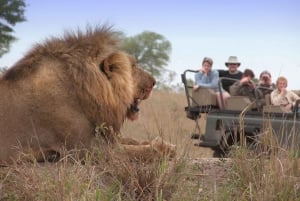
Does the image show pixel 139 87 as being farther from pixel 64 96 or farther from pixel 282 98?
pixel 282 98

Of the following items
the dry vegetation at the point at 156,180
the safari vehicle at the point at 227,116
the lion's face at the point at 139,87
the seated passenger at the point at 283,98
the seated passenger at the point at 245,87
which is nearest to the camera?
the dry vegetation at the point at 156,180

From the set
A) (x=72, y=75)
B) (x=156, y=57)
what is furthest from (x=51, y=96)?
(x=156, y=57)

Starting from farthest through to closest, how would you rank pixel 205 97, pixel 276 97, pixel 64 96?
1. pixel 205 97
2. pixel 276 97
3. pixel 64 96

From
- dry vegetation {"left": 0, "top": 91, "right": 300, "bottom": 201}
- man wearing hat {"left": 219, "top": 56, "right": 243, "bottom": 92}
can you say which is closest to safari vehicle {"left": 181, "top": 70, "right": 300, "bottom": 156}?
man wearing hat {"left": 219, "top": 56, "right": 243, "bottom": 92}

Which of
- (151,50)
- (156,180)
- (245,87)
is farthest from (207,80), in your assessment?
(151,50)

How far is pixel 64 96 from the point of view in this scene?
4.32 m

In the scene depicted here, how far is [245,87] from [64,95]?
5090 mm

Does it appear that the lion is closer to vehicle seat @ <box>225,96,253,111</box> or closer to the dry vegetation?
the dry vegetation

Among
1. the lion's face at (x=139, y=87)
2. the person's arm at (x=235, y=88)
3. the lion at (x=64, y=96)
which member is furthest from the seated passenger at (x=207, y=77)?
the lion at (x=64, y=96)

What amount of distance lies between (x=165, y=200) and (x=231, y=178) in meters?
0.62

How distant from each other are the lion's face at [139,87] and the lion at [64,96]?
0.25ft

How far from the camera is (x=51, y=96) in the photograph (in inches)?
169

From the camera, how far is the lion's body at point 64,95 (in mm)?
4215

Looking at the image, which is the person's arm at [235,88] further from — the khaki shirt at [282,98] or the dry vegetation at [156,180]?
the dry vegetation at [156,180]
